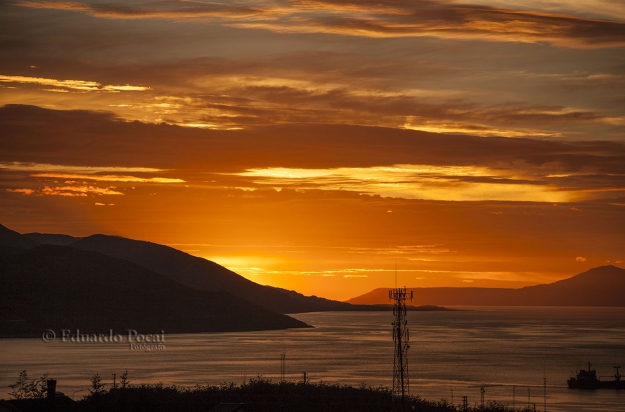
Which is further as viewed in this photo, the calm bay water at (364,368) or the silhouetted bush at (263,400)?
the calm bay water at (364,368)

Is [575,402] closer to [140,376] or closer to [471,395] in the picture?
[471,395]

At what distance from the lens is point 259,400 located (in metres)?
59.5

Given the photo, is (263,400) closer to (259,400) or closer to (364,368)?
(259,400)

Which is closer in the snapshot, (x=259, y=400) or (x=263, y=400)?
(x=263, y=400)

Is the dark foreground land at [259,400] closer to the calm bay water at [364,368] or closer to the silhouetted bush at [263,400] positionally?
the silhouetted bush at [263,400]

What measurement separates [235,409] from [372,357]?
422ft

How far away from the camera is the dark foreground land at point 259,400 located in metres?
53.6

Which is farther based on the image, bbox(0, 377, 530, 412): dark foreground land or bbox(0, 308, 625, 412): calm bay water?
bbox(0, 308, 625, 412): calm bay water

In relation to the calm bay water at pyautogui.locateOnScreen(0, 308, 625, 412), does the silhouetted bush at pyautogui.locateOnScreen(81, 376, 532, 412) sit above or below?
above

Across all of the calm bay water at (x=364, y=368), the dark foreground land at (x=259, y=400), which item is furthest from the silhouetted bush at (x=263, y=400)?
the calm bay water at (x=364, y=368)

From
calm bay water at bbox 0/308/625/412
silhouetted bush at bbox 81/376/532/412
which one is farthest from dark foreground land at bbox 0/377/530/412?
calm bay water at bbox 0/308/625/412

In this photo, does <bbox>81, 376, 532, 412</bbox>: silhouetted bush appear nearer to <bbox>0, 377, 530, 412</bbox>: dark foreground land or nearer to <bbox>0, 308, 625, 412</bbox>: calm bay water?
<bbox>0, 377, 530, 412</bbox>: dark foreground land

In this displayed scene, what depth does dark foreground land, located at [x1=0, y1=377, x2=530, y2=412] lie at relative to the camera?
53594mm

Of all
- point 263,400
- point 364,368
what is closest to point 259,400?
point 263,400
